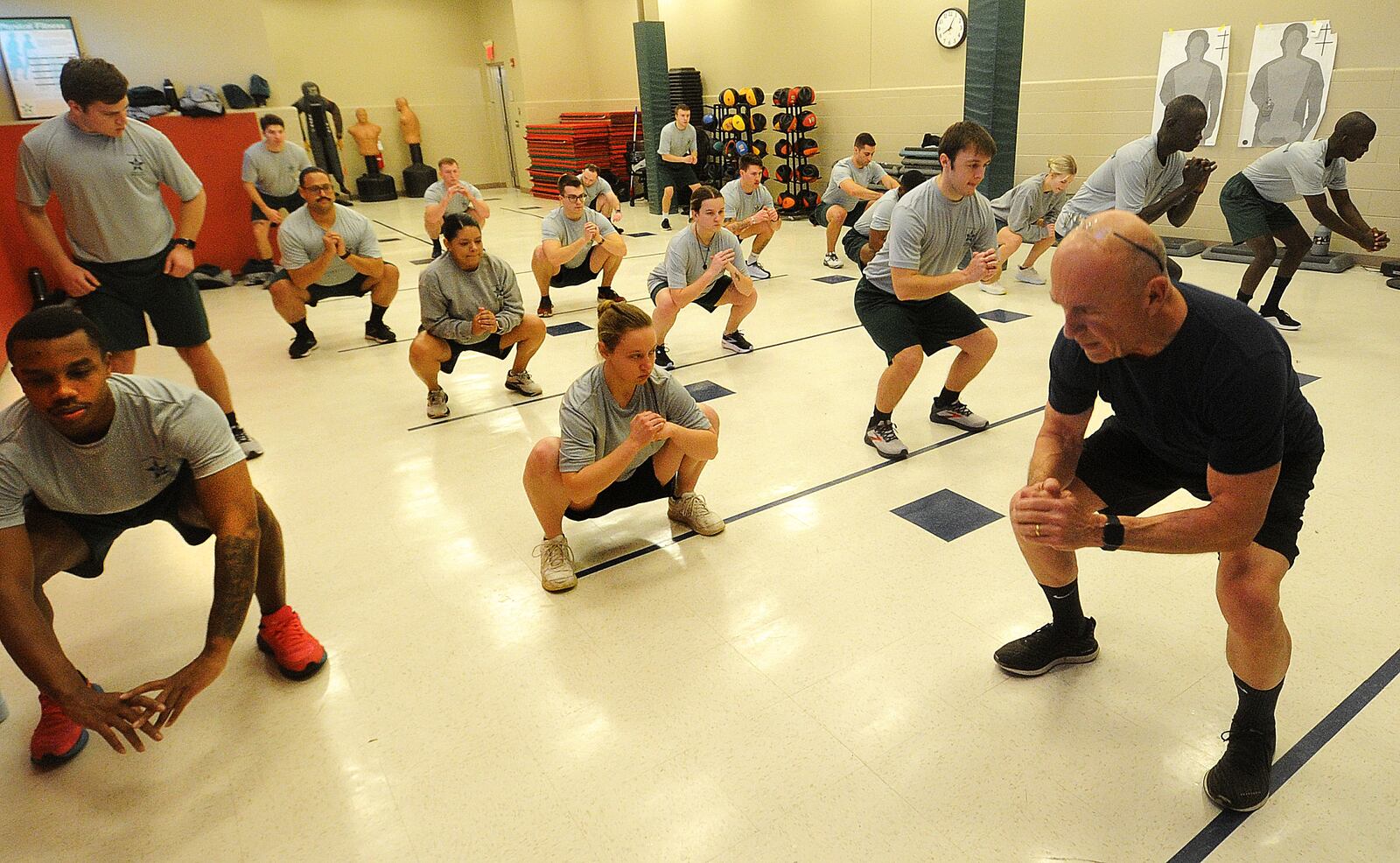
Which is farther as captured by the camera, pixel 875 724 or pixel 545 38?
pixel 545 38

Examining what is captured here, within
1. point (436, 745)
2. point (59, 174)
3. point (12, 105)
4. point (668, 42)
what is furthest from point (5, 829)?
point (668, 42)

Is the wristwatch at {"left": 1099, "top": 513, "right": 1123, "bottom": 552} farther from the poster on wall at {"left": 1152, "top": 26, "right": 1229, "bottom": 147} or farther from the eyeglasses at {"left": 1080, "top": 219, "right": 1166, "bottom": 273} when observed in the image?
the poster on wall at {"left": 1152, "top": 26, "right": 1229, "bottom": 147}

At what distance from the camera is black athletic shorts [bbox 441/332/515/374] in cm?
412

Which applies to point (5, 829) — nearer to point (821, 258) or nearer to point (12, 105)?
point (821, 258)

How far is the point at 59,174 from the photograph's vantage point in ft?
10.2

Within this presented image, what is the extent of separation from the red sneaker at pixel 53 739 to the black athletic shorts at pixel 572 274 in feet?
14.3

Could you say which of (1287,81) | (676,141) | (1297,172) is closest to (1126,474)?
(1297,172)

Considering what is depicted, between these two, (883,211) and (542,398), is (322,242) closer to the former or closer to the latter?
(542,398)

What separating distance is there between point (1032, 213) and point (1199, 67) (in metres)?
2.09

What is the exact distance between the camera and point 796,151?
10.1 metres

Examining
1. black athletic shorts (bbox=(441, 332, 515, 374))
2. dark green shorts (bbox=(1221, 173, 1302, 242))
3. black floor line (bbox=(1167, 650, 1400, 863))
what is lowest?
black floor line (bbox=(1167, 650, 1400, 863))

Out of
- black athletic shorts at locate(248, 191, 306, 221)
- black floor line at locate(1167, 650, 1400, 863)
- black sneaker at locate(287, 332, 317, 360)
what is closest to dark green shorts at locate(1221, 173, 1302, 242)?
black floor line at locate(1167, 650, 1400, 863)

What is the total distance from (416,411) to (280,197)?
14.7 ft

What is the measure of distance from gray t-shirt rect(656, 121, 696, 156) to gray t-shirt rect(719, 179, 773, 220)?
3.07 m
